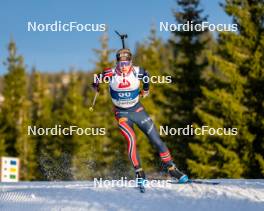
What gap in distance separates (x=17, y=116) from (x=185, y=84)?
92.7 feet

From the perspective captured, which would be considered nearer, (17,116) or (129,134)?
(129,134)

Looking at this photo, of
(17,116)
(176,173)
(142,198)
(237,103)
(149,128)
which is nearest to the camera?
(142,198)

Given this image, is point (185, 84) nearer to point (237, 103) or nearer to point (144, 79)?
point (237, 103)

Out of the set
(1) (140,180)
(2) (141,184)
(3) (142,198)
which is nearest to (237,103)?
(1) (140,180)

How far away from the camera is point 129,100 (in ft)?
34.9

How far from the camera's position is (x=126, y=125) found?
10797mm

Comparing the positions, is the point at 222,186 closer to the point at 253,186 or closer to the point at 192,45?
the point at 253,186

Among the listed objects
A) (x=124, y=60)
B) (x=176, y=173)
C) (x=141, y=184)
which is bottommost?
(x=141, y=184)

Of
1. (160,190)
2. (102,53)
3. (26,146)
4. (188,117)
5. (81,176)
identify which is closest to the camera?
(160,190)

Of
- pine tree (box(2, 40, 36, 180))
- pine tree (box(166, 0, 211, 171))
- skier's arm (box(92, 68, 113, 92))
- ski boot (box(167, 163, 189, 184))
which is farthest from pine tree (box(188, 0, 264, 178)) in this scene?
pine tree (box(2, 40, 36, 180))

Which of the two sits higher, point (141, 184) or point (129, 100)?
point (129, 100)

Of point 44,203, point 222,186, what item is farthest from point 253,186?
point 44,203

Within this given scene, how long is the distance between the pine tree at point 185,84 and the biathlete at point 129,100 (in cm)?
1664

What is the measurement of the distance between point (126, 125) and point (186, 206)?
7.44 ft
